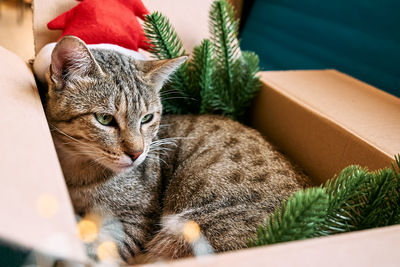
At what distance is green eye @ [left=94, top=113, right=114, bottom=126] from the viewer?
0.87 m

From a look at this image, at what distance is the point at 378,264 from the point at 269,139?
760 mm

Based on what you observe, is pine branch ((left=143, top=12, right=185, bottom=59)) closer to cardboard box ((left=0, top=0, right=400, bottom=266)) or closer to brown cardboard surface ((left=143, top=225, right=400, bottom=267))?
cardboard box ((left=0, top=0, right=400, bottom=266))

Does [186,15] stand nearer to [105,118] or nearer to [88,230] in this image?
[105,118]

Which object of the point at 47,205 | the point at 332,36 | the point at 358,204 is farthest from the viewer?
the point at 332,36

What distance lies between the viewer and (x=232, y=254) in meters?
0.42

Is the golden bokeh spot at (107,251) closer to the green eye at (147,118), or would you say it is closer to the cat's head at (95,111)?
the cat's head at (95,111)

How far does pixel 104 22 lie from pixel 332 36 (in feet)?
3.64

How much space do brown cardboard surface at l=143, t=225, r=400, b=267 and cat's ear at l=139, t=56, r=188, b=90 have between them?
2.10ft

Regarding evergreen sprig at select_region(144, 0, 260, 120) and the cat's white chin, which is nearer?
the cat's white chin

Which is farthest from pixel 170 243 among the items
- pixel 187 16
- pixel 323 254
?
pixel 187 16

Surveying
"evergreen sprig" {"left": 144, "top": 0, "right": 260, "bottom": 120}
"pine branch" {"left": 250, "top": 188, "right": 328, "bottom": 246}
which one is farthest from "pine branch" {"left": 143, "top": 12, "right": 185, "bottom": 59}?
"pine branch" {"left": 250, "top": 188, "right": 328, "bottom": 246}

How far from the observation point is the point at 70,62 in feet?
2.71

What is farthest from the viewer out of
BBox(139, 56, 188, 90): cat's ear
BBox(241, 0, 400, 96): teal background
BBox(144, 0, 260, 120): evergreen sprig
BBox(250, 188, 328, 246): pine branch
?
BBox(241, 0, 400, 96): teal background

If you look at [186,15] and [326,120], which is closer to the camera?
[326,120]
